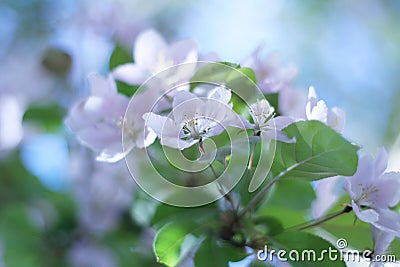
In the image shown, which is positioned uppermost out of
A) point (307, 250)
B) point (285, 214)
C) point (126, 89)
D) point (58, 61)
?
point (58, 61)

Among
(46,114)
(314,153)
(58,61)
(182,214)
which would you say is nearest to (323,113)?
(314,153)

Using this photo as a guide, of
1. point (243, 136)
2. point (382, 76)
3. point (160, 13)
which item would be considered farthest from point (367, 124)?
point (243, 136)

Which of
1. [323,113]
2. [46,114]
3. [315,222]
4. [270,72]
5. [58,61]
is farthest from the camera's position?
[58,61]

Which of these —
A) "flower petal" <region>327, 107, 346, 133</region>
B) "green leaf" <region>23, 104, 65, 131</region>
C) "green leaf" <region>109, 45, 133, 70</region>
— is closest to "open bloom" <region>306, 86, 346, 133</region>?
"flower petal" <region>327, 107, 346, 133</region>

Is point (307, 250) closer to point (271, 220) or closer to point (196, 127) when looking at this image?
point (271, 220)

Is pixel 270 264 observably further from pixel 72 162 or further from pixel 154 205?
pixel 72 162

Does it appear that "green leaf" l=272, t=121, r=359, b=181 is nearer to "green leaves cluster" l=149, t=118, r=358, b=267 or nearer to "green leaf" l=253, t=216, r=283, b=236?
"green leaves cluster" l=149, t=118, r=358, b=267
